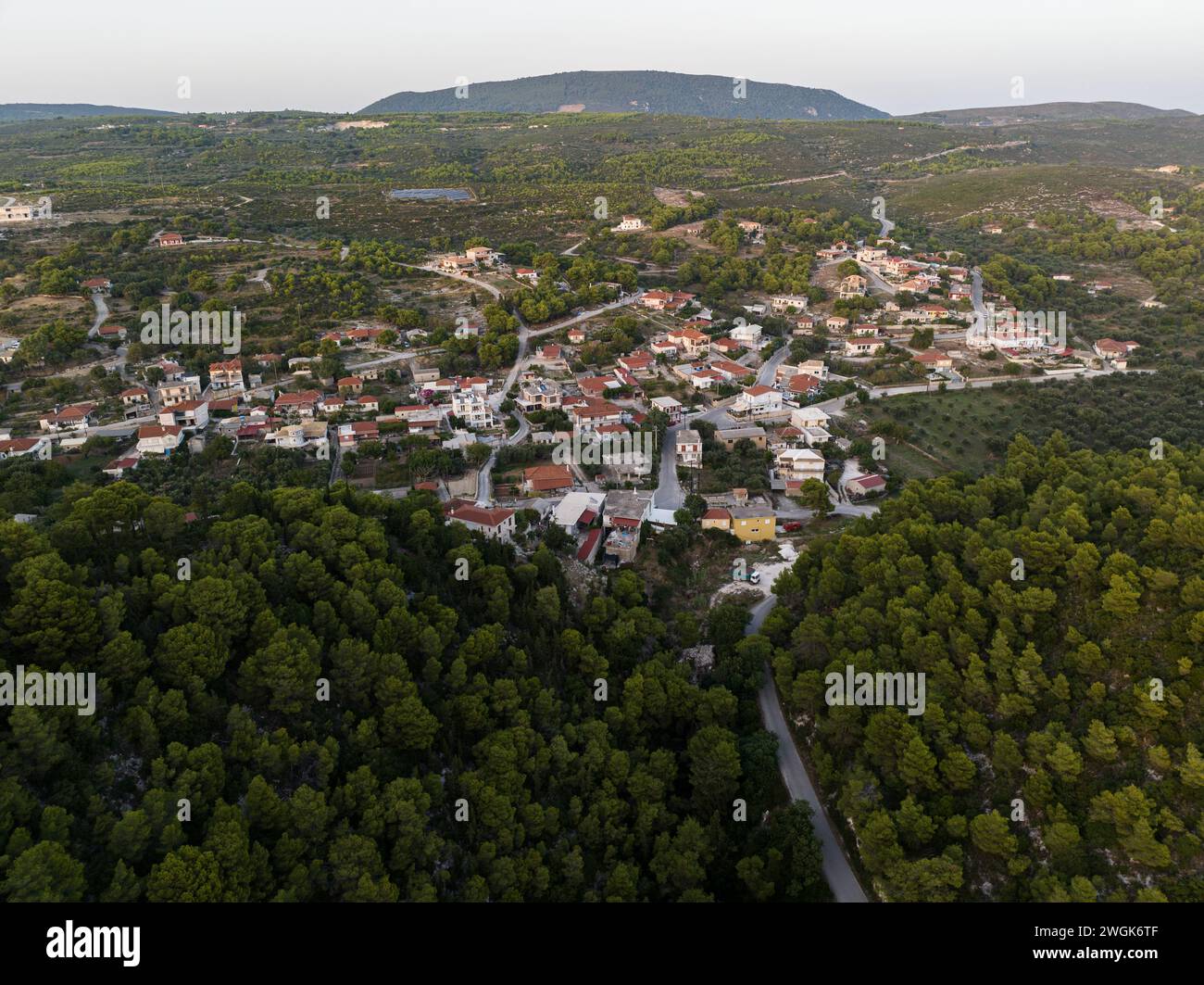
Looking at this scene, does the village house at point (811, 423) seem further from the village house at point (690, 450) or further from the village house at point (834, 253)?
the village house at point (834, 253)

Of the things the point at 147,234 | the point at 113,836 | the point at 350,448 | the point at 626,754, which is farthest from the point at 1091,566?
the point at 147,234

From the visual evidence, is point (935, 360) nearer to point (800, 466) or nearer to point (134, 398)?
point (800, 466)

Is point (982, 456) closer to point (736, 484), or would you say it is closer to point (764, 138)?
point (736, 484)

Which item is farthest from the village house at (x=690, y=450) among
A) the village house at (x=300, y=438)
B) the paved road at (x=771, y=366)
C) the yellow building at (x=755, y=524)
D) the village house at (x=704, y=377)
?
the village house at (x=300, y=438)

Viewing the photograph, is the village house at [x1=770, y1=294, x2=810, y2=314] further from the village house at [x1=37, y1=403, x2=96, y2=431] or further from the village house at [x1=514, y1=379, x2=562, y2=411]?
the village house at [x1=37, y1=403, x2=96, y2=431]

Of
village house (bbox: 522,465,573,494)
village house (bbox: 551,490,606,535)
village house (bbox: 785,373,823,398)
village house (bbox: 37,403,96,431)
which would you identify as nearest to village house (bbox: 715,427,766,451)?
village house (bbox: 785,373,823,398)
